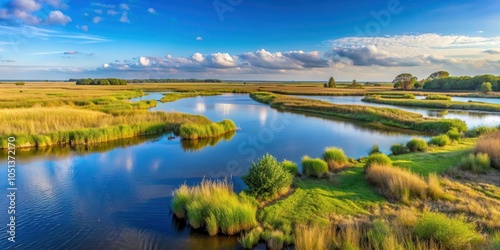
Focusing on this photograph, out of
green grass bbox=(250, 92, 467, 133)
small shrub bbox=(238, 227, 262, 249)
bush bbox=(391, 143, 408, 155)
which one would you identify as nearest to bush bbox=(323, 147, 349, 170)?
bush bbox=(391, 143, 408, 155)

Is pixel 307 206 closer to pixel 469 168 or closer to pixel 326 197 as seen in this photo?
pixel 326 197

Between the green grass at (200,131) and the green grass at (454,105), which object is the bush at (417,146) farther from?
the green grass at (454,105)

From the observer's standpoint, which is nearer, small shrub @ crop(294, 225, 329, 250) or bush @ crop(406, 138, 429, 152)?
small shrub @ crop(294, 225, 329, 250)

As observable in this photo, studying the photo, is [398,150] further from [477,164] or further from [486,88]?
[486,88]

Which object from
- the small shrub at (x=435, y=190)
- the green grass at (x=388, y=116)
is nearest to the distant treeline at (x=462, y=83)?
the green grass at (x=388, y=116)

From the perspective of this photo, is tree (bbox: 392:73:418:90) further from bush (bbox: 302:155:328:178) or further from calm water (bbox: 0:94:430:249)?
bush (bbox: 302:155:328:178)
